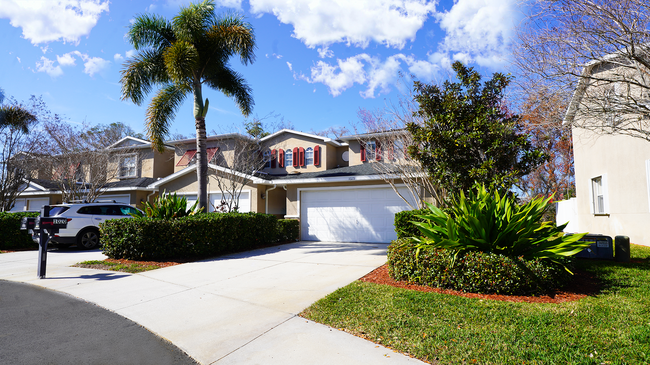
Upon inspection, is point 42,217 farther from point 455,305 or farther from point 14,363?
point 455,305

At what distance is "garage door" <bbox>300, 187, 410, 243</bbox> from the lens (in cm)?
1422

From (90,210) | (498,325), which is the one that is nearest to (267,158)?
(90,210)

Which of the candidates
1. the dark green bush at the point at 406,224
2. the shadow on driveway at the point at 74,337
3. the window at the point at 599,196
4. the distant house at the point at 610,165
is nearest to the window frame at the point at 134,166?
the shadow on driveway at the point at 74,337

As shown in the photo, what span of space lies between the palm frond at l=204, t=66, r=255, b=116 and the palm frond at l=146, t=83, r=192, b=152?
3.58 feet

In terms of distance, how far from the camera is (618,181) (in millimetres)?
11320

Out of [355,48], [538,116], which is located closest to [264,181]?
[355,48]

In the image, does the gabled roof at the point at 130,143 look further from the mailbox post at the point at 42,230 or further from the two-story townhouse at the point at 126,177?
the mailbox post at the point at 42,230

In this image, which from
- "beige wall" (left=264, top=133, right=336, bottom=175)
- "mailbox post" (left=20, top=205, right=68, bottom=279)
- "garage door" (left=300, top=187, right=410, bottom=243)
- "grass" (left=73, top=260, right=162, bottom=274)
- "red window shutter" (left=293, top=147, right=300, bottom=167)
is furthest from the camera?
"red window shutter" (left=293, top=147, right=300, bottom=167)

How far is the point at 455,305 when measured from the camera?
4957mm

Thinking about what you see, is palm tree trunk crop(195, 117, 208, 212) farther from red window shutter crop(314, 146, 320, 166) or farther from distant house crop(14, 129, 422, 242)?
red window shutter crop(314, 146, 320, 166)

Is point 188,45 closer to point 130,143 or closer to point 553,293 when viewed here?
point 553,293

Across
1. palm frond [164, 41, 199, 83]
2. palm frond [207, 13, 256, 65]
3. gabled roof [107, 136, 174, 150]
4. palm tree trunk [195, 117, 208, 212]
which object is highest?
palm frond [207, 13, 256, 65]

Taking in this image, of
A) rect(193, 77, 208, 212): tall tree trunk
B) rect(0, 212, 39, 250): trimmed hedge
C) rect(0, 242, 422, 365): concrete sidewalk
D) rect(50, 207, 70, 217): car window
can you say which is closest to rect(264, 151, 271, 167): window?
rect(193, 77, 208, 212): tall tree trunk

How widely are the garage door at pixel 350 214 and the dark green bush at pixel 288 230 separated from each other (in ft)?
1.33
